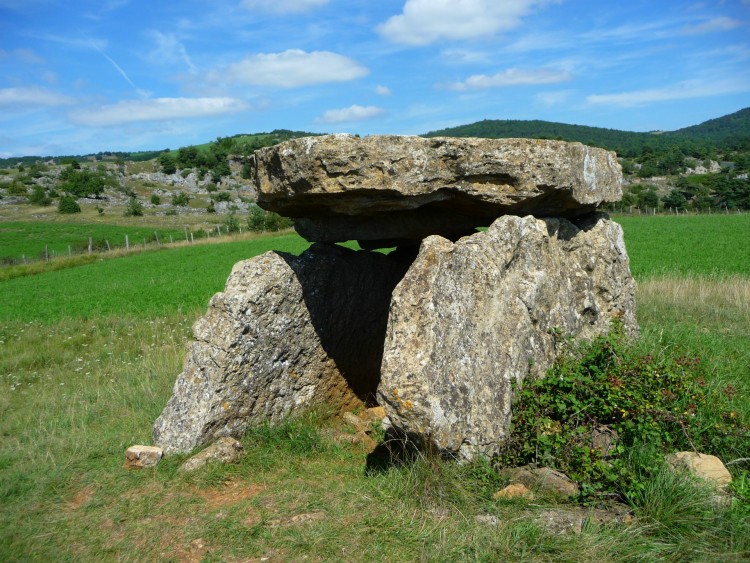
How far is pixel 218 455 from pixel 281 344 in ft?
4.90

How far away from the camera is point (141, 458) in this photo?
6.10 m

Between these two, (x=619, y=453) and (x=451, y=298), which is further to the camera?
(x=451, y=298)

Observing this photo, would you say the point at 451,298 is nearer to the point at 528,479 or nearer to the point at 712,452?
the point at 528,479

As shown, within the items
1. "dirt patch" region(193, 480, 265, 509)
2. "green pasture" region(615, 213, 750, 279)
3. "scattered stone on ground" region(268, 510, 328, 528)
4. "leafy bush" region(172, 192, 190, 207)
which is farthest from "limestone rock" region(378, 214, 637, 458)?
"leafy bush" region(172, 192, 190, 207)

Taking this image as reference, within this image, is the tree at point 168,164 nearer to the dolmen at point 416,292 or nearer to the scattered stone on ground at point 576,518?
the dolmen at point 416,292

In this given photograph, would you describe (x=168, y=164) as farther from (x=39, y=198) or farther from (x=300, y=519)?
(x=300, y=519)

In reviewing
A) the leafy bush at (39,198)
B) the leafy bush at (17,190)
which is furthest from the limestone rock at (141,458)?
the leafy bush at (17,190)

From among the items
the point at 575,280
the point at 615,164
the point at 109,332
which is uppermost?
the point at 615,164

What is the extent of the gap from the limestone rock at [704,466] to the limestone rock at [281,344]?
390cm

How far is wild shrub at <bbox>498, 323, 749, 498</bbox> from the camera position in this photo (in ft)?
16.2

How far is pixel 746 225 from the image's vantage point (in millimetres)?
35094

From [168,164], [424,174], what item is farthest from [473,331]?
[168,164]


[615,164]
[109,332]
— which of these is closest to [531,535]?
[615,164]

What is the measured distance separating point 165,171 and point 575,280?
104265 millimetres
